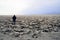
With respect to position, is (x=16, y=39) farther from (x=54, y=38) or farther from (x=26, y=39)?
(x=54, y=38)

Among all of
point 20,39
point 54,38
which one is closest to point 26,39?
point 20,39

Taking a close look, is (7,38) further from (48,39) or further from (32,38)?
(48,39)

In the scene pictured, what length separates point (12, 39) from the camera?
5.32m

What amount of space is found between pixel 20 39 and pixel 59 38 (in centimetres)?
200

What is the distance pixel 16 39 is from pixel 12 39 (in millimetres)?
209

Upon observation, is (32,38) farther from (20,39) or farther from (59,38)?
(59,38)

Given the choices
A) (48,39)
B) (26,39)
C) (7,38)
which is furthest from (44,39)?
(7,38)

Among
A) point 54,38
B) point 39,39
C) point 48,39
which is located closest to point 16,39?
point 39,39

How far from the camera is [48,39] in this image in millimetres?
5266

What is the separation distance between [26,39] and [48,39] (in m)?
1.10

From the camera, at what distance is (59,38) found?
17.7ft

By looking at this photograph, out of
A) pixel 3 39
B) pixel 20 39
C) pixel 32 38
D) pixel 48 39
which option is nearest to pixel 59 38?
pixel 48 39

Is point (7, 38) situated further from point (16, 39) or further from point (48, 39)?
point (48, 39)

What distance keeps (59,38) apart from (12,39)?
7.90 ft
